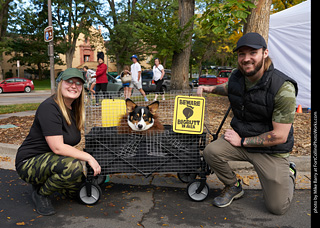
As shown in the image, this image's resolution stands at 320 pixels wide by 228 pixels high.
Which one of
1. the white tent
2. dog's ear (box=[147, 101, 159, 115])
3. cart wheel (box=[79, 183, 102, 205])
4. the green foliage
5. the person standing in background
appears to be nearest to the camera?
cart wheel (box=[79, 183, 102, 205])

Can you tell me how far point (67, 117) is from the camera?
2.95 m

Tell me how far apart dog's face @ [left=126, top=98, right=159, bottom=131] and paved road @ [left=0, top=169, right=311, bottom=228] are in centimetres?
89

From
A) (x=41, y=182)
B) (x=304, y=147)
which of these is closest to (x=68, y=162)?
(x=41, y=182)

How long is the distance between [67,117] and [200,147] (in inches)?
60.9

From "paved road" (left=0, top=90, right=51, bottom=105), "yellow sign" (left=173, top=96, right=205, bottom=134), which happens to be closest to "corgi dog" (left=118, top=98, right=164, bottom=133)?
"yellow sign" (left=173, top=96, right=205, bottom=134)

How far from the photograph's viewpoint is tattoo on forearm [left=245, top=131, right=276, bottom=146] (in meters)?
2.87

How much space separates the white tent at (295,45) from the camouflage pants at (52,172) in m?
8.09

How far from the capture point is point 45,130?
2783 millimetres

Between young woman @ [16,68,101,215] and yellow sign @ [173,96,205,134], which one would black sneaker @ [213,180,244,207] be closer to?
yellow sign @ [173,96,205,134]

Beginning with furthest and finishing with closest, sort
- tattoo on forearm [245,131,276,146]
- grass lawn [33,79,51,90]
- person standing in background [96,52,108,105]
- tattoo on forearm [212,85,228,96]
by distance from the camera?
grass lawn [33,79,51,90] < person standing in background [96,52,108,105] < tattoo on forearm [212,85,228,96] < tattoo on forearm [245,131,276,146]

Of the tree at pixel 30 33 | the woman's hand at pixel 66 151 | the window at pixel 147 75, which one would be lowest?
the woman's hand at pixel 66 151

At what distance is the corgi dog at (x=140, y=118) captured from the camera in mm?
3104

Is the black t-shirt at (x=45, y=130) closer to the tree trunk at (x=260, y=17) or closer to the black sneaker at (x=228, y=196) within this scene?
the black sneaker at (x=228, y=196)

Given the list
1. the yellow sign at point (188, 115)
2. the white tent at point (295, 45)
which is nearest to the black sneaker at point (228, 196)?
the yellow sign at point (188, 115)
